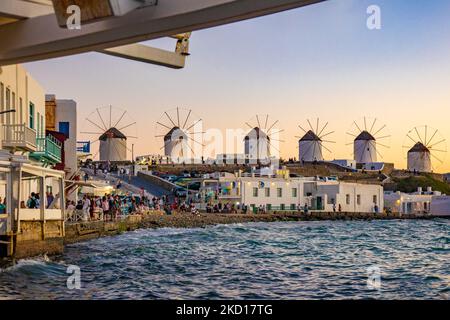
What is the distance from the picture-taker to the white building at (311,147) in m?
167

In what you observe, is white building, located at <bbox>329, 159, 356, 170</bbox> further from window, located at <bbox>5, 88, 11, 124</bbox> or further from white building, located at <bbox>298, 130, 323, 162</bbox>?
window, located at <bbox>5, 88, 11, 124</bbox>

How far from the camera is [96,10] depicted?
664 inches

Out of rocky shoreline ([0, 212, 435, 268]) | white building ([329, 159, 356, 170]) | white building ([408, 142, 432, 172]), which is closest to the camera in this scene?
rocky shoreline ([0, 212, 435, 268])

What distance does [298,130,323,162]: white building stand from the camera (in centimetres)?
16725

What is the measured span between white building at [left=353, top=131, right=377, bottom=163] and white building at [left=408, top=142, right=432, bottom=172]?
27.7 feet

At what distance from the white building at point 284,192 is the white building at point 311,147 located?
202ft

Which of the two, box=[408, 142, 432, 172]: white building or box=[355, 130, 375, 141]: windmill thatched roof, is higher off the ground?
box=[355, 130, 375, 141]: windmill thatched roof

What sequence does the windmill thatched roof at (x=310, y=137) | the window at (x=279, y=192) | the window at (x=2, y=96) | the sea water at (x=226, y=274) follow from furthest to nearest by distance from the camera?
1. the windmill thatched roof at (x=310, y=137)
2. the window at (x=279, y=192)
3. the window at (x=2, y=96)
4. the sea water at (x=226, y=274)

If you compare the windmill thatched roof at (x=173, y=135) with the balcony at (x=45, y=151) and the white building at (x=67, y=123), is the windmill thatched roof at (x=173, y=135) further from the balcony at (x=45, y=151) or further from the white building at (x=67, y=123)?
the balcony at (x=45, y=151)

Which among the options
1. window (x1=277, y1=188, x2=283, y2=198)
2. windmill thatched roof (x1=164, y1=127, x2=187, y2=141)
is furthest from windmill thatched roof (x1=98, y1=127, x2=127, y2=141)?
window (x1=277, y1=188, x2=283, y2=198)

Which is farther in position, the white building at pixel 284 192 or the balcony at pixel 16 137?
the white building at pixel 284 192

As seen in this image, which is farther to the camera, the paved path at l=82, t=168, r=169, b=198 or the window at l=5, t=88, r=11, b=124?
the paved path at l=82, t=168, r=169, b=198

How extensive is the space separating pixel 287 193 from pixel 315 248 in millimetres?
57277

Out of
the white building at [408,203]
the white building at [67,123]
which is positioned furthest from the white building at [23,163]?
the white building at [408,203]
